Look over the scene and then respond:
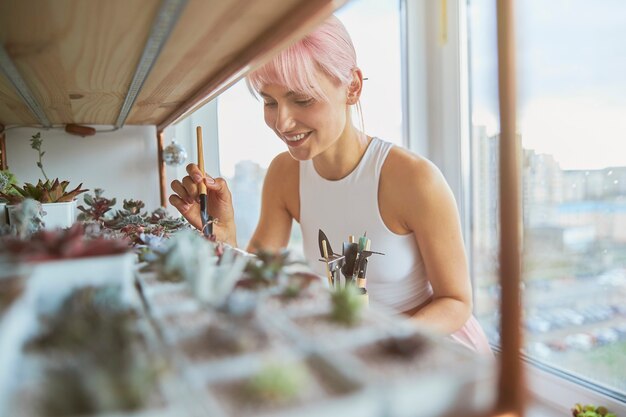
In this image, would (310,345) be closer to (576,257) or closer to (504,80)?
(504,80)

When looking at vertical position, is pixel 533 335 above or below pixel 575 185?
below

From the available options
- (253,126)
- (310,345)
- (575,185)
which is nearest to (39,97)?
(310,345)

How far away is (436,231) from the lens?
4.33 ft

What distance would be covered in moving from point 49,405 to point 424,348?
276mm

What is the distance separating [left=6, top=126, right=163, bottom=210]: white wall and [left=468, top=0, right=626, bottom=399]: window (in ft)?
3.89

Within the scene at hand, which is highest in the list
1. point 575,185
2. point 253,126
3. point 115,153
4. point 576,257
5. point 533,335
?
point 253,126

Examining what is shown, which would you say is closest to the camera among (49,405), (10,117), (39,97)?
(49,405)

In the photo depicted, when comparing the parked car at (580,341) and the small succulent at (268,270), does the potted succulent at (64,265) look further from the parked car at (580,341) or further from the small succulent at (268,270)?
the parked car at (580,341)

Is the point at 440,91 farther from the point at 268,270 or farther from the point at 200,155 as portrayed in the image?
the point at 268,270

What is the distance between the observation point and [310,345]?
414 mm

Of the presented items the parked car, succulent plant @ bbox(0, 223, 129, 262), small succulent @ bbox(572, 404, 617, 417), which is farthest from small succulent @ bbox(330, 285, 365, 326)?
the parked car

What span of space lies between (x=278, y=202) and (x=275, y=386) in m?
1.46

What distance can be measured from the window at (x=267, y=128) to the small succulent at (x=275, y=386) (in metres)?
1.70

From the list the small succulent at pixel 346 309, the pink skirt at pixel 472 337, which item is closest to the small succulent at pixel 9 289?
the small succulent at pixel 346 309
